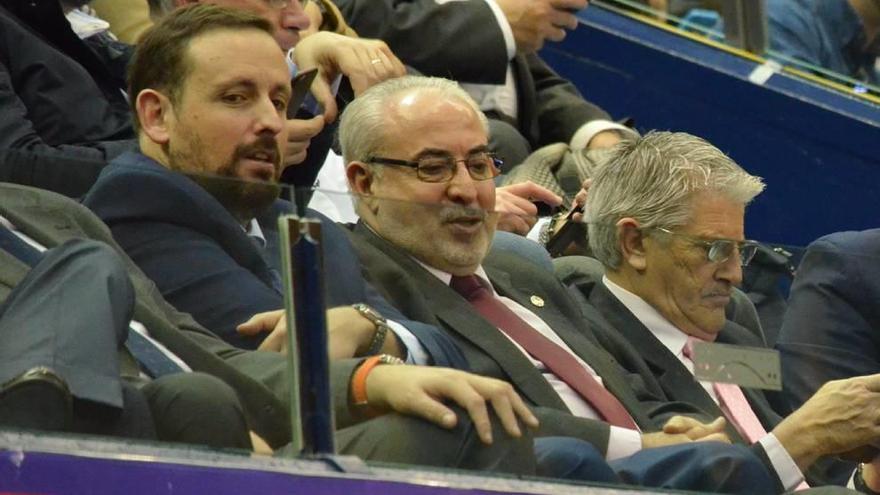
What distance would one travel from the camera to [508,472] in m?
2.78

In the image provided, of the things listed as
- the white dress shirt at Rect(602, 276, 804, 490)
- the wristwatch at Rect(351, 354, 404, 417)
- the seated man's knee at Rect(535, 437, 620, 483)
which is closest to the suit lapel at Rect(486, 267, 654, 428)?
the white dress shirt at Rect(602, 276, 804, 490)

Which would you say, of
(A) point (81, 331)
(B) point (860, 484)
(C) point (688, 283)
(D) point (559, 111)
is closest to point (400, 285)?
(C) point (688, 283)

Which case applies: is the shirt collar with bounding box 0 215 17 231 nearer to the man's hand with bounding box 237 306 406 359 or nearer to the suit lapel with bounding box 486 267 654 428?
the man's hand with bounding box 237 306 406 359

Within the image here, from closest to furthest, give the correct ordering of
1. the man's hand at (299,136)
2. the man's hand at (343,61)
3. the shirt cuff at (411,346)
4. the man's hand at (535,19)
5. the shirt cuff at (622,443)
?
1. the shirt cuff at (411,346)
2. the shirt cuff at (622,443)
3. the man's hand at (299,136)
4. the man's hand at (343,61)
5. the man's hand at (535,19)

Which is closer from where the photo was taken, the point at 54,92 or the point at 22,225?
the point at 22,225

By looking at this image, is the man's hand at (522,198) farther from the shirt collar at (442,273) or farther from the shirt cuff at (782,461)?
the shirt cuff at (782,461)

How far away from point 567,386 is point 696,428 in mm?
303

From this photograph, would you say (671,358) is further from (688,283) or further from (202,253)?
(202,253)

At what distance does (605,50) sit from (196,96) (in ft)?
10.4

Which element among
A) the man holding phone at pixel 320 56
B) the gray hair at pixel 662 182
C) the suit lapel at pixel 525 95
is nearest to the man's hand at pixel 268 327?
the gray hair at pixel 662 182

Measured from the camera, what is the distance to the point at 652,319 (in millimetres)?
3787

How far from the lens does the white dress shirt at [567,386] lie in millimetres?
3197

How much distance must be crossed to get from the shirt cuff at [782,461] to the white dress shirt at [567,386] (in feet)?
0.61

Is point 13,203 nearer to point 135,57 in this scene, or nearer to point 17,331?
point 17,331
